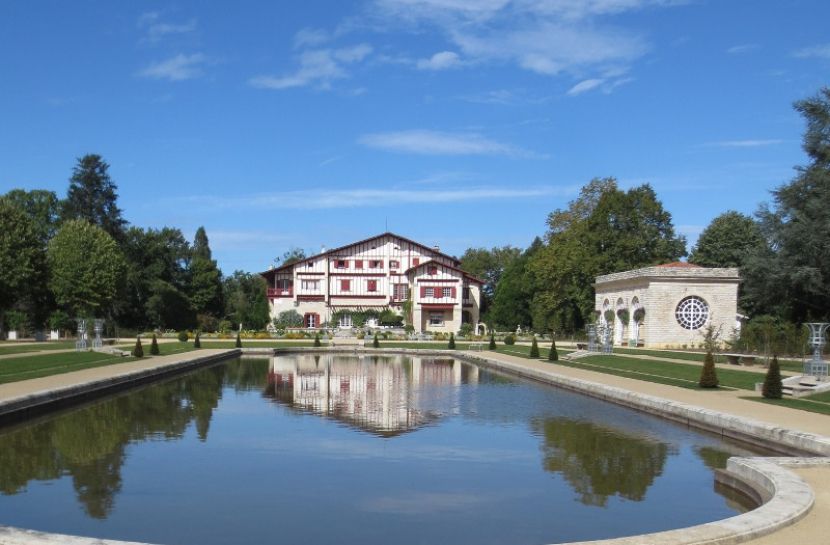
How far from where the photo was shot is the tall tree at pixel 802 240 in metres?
35.5

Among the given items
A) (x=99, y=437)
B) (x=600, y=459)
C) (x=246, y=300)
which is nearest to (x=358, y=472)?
(x=600, y=459)

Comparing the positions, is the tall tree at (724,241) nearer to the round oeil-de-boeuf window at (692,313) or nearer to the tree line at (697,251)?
the tree line at (697,251)

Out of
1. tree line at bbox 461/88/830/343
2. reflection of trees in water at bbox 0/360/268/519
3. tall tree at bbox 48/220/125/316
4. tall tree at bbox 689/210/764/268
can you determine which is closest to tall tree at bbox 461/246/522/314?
tree line at bbox 461/88/830/343

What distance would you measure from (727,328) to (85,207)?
5389cm

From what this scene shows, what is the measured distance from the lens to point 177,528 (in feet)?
28.6

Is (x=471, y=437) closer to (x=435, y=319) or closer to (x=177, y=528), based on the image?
(x=177, y=528)

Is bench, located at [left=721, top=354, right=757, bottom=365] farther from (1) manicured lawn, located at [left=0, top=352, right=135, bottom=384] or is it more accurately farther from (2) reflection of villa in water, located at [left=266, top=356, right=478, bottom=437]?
(1) manicured lawn, located at [left=0, top=352, right=135, bottom=384]

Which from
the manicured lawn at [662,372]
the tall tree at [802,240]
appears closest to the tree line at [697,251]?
the tall tree at [802,240]

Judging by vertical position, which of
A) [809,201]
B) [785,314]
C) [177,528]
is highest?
[809,201]

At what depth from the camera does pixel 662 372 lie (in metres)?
26.8

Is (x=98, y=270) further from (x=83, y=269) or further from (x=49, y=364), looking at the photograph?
(x=49, y=364)

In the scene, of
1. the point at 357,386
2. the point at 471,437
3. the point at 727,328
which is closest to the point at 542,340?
the point at 727,328

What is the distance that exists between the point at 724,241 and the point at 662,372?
37.7m

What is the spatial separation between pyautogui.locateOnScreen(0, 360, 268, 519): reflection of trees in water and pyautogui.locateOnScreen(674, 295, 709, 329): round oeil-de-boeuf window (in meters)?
27.2
